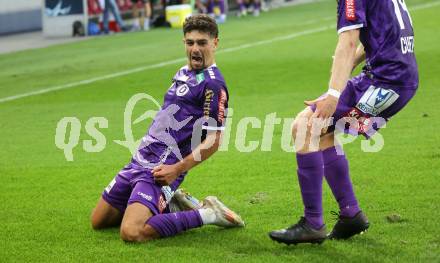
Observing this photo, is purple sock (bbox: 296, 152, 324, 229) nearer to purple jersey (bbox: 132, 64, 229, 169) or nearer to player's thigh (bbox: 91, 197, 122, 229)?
purple jersey (bbox: 132, 64, 229, 169)

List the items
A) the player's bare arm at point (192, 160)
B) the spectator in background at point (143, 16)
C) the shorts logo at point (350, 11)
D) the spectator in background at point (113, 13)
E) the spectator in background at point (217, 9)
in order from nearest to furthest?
the shorts logo at point (350, 11), the player's bare arm at point (192, 160), the spectator in background at point (113, 13), the spectator in background at point (143, 16), the spectator in background at point (217, 9)

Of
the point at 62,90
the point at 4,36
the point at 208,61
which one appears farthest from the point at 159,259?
the point at 4,36

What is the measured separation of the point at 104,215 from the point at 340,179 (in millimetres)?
1815

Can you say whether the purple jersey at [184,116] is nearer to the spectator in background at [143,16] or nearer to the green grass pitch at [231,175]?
the green grass pitch at [231,175]

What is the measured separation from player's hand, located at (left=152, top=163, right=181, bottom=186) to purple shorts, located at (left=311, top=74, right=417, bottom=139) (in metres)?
1.23

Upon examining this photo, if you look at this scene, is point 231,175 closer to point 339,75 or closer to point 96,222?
point 96,222

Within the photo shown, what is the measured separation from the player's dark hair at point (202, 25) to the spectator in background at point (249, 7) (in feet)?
77.7

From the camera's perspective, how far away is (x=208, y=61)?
293 inches

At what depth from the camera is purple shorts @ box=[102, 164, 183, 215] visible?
24.0 ft

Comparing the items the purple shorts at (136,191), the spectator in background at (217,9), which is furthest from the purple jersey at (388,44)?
the spectator in background at (217,9)

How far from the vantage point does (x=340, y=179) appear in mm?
6949

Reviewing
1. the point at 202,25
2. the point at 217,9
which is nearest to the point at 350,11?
the point at 202,25

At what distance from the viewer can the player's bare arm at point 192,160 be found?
724 centimetres

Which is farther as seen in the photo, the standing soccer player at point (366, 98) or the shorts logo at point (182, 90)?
the shorts logo at point (182, 90)
